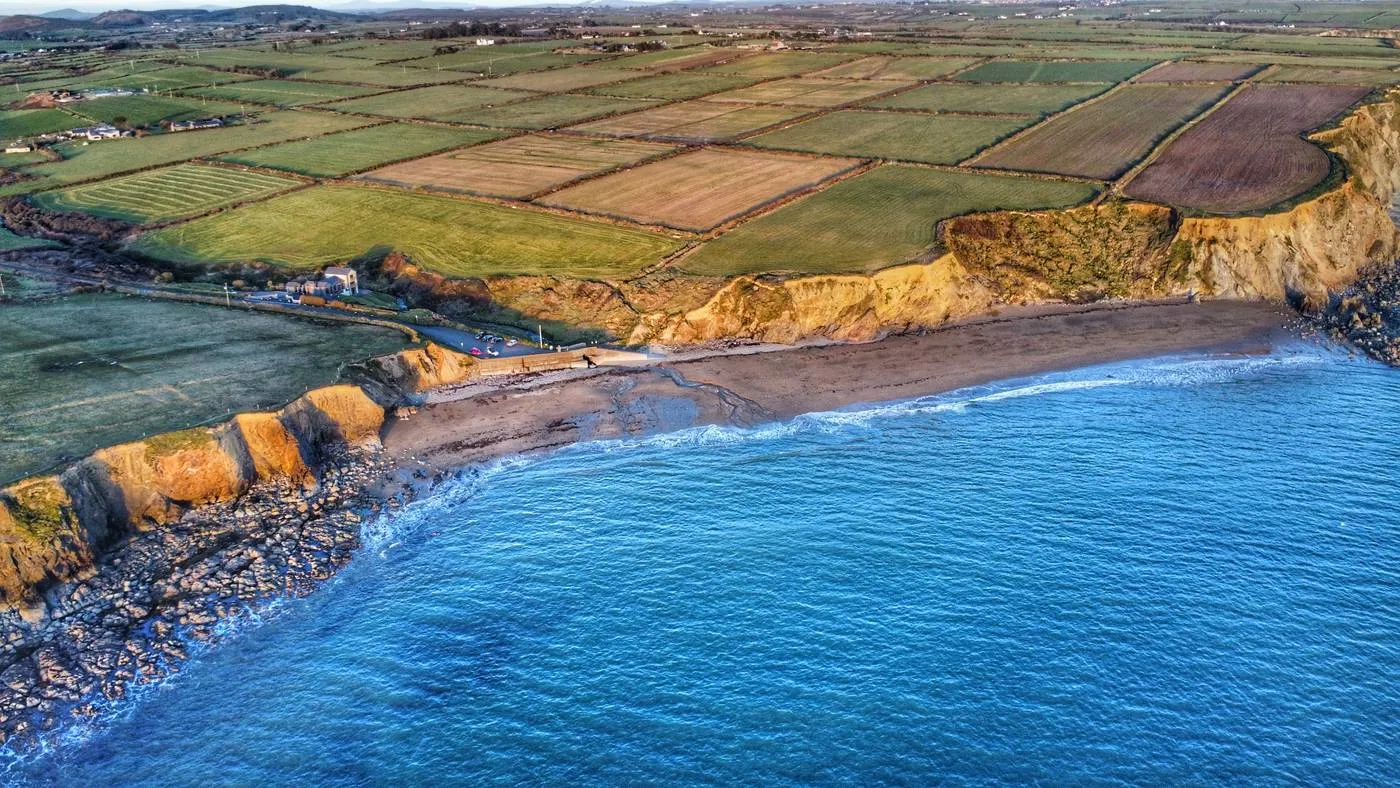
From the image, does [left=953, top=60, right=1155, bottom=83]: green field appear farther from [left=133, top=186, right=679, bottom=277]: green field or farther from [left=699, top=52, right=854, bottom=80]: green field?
[left=133, top=186, right=679, bottom=277]: green field

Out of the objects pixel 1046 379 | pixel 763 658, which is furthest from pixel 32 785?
pixel 1046 379

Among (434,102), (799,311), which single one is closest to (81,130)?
(434,102)

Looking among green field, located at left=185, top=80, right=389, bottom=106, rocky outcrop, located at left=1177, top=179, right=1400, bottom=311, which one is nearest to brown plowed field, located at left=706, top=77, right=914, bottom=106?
green field, located at left=185, top=80, right=389, bottom=106

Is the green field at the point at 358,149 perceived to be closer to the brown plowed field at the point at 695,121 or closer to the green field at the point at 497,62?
the brown plowed field at the point at 695,121

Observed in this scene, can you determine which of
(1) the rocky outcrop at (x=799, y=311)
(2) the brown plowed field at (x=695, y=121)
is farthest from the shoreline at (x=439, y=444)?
(2) the brown plowed field at (x=695, y=121)

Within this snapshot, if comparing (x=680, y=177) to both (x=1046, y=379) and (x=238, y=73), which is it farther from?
(x=238, y=73)
